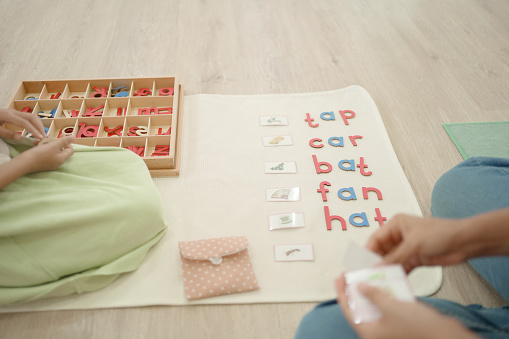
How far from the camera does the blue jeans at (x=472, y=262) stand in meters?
0.90

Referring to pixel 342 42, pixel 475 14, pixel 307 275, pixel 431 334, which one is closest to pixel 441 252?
pixel 431 334

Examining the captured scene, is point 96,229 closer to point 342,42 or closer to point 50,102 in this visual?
point 50,102

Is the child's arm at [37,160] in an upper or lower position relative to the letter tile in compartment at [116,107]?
upper

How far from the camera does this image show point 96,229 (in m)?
1.23

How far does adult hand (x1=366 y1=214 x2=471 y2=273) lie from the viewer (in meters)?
0.74

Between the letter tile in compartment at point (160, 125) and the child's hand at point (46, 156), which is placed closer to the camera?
the child's hand at point (46, 156)

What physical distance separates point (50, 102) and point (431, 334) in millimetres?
1737

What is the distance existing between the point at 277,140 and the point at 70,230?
0.90 meters

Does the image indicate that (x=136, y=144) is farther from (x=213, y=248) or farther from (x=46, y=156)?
(x=213, y=248)

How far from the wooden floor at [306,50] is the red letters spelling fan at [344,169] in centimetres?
19

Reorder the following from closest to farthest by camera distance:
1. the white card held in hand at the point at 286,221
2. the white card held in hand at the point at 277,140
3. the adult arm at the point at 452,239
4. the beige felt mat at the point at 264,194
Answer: the adult arm at the point at 452,239
the beige felt mat at the point at 264,194
the white card held in hand at the point at 286,221
the white card held in hand at the point at 277,140

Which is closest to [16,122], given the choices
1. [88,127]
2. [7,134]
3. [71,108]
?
[7,134]

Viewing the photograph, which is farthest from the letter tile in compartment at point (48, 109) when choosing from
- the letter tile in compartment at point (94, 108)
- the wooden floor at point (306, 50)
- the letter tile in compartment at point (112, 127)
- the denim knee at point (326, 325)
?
the denim knee at point (326, 325)

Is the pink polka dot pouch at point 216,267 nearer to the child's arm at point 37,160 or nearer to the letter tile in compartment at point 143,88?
the child's arm at point 37,160
